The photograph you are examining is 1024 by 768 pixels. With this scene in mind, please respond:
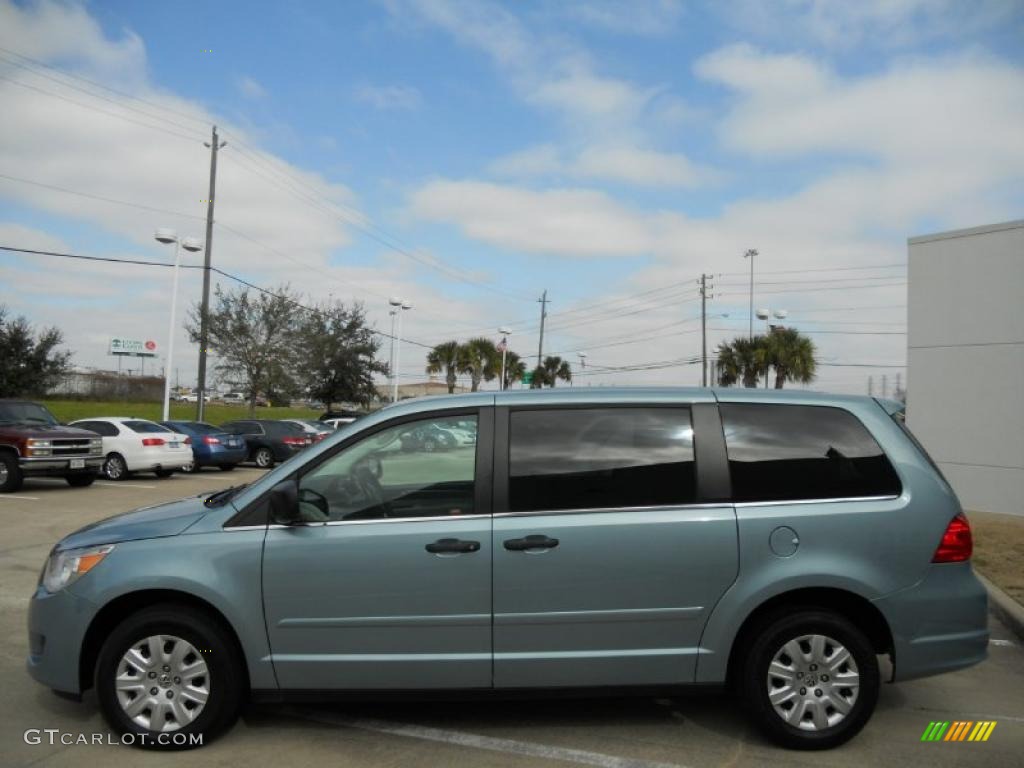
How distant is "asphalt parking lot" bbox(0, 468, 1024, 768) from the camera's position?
400 centimetres

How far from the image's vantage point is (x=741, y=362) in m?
40.4

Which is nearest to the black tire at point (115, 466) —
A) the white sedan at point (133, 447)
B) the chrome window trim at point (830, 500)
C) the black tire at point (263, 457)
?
the white sedan at point (133, 447)

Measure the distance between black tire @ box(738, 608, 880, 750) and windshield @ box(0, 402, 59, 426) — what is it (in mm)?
16556

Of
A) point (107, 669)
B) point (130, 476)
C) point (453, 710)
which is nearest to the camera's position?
point (107, 669)

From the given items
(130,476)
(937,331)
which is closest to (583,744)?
(937,331)

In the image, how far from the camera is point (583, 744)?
165 inches

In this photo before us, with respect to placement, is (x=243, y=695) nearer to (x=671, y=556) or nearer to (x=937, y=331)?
(x=671, y=556)

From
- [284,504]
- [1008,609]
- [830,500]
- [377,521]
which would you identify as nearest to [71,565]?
[284,504]

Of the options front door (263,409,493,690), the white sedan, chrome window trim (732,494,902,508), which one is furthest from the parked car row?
chrome window trim (732,494,902,508)

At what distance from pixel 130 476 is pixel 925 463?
1966 cm

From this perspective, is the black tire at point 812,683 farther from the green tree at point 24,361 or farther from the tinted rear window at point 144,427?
the green tree at point 24,361

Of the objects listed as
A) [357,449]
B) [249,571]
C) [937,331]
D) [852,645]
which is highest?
[937,331]

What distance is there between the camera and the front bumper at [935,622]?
411cm

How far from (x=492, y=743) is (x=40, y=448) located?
47.9 feet
